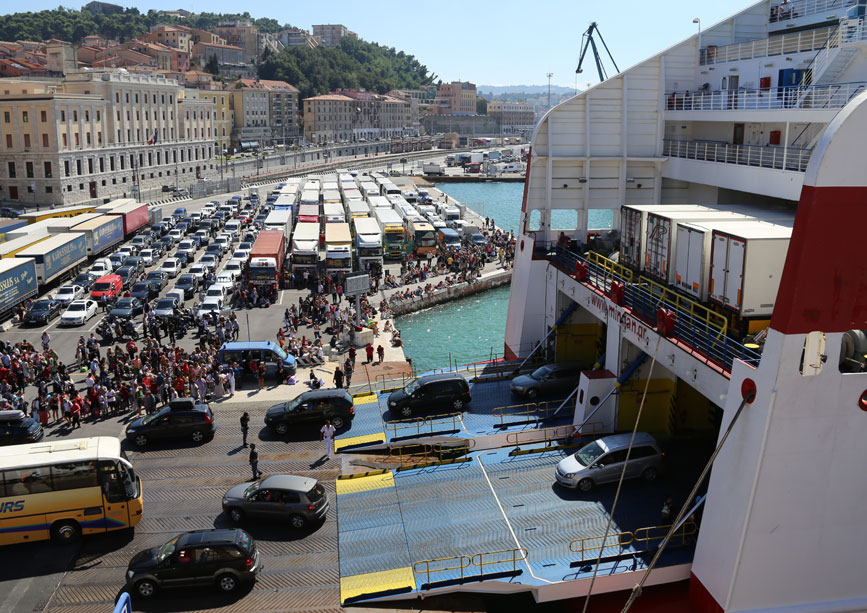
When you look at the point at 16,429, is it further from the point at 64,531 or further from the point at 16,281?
the point at 16,281

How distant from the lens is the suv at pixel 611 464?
17.0 meters

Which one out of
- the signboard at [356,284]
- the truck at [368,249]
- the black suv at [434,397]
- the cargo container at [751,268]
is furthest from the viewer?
the truck at [368,249]

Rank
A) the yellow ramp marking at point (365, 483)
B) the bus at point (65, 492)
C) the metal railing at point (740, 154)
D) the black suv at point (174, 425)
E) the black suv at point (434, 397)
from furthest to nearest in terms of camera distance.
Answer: the black suv at point (434, 397) < the black suv at point (174, 425) < the metal railing at point (740, 154) < the yellow ramp marking at point (365, 483) < the bus at point (65, 492)

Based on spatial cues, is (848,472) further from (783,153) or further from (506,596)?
(783,153)

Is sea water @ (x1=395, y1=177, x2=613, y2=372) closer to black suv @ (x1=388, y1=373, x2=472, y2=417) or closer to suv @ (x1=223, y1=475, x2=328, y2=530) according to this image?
black suv @ (x1=388, y1=373, x2=472, y2=417)

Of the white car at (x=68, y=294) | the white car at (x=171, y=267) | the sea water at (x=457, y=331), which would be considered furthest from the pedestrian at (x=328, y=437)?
the white car at (x=171, y=267)

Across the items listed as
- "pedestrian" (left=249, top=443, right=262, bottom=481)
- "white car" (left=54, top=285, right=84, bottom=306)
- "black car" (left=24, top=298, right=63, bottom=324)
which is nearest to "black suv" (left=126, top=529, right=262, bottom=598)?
"pedestrian" (left=249, top=443, right=262, bottom=481)

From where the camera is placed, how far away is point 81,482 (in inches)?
645

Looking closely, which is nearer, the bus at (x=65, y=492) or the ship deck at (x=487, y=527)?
the ship deck at (x=487, y=527)

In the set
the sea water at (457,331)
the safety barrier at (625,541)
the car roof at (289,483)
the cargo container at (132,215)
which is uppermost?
the cargo container at (132,215)

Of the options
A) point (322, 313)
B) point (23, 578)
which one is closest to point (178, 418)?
point (23, 578)

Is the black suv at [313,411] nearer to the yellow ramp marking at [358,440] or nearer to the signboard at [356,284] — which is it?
the yellow ramp marking at [358,440]

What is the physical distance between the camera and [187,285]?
4100cm

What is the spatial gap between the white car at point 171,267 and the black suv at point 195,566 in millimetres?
32352
